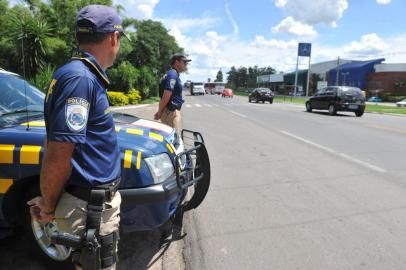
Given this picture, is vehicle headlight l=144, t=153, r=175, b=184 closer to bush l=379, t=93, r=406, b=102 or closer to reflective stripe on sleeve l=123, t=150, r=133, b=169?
reflective stripe on sleeve l=123, t=150, r=133, b=169

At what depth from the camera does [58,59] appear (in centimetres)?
1973

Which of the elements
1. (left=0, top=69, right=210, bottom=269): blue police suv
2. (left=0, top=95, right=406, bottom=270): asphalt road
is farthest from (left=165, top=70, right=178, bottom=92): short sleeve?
(left=0, top=69, right=210, bottom=269): blue police suv

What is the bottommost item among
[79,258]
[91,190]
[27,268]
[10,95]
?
[27,268]

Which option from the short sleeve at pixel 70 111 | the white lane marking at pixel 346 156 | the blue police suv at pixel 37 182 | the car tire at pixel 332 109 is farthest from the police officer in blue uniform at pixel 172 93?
the car tire at pixel 332 109

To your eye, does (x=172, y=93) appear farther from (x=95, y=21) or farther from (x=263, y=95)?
(x=263, y=95)

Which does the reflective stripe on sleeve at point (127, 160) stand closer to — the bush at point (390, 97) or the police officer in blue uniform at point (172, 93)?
the police officer in blue uniform at point (172, 93)

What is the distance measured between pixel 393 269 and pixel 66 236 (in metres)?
2.94

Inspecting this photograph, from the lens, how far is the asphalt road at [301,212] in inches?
153

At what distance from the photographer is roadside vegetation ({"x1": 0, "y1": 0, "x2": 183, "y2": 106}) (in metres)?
15.8

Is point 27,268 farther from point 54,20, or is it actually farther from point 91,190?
point 54,20

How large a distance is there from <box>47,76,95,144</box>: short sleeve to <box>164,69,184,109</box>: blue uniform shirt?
4.62 m

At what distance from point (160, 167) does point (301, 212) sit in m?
2.42

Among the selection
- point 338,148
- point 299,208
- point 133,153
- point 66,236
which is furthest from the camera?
point 338,148

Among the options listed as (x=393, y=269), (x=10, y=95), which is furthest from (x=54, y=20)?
(x=393, y=269)
